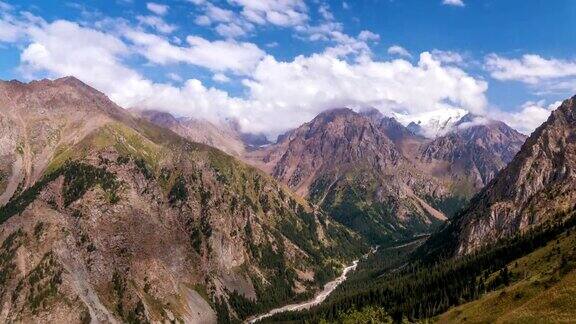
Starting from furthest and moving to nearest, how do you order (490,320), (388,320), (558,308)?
(388,320)
(490,320)
(558,308)

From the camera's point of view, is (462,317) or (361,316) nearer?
(361,316)

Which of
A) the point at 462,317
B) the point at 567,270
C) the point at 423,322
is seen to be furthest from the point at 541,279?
the point at 423,322

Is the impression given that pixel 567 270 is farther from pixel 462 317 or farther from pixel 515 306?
pixel 462 317

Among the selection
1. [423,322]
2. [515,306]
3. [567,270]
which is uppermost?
[567,270]

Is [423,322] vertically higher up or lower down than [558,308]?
lower down

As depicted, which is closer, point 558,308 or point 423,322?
point 558,308

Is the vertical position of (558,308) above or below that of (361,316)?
above

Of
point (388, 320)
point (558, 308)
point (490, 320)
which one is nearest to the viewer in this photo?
point (558, 308)

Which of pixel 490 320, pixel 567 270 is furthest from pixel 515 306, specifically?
pixel 567 270

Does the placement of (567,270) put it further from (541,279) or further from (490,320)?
(490,320)
